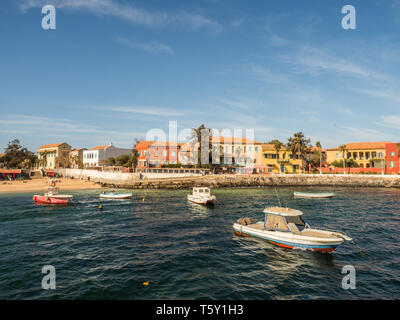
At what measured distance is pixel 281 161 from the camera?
3861 inches

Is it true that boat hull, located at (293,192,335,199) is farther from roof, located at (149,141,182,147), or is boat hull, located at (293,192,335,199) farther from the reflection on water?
roof, located at (149,141,182,147)

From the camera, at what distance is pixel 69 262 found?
19078mm

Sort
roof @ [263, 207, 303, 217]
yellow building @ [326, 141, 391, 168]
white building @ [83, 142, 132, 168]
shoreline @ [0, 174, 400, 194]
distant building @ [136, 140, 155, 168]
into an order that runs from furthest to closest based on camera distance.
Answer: white building @ [83, 142, 132, 168] → distant building @ [136, 140, 155, 168] → yellow building @ [326, 141, 391, 168] → shoreline @ [0, 174, 400, 194] → roof @ [263, 207, 303, 217]

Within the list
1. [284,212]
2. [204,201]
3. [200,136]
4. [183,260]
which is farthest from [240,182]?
[183,260]

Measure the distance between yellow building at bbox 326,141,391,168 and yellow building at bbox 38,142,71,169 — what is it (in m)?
129

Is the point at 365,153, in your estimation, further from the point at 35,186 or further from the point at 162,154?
the point at 35,186

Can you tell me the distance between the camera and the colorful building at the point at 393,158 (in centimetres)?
8081

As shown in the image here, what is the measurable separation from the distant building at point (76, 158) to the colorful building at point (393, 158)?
128023mm

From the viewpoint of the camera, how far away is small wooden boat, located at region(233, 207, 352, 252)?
2002 centimetres

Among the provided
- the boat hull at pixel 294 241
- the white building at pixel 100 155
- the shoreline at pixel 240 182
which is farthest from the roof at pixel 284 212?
the white building at pixel 100 155

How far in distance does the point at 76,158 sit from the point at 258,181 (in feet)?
301

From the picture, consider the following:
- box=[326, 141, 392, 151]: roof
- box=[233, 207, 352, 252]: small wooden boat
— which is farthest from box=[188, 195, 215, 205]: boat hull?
box=[326, 141, 392, 151]: roof
